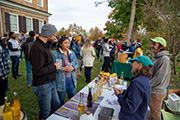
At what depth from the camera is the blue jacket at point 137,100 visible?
4.15 ft

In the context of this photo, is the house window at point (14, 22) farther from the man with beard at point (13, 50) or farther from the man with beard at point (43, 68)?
the man with beard at point (43, 68)

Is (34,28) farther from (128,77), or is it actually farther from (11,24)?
(128,77)

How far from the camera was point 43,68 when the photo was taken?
168cm

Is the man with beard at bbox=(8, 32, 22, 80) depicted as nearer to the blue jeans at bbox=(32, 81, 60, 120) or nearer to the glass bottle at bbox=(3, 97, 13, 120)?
the blue jeans at bbox=(32, 81, 60, 120)

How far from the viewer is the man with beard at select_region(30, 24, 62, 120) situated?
5.38 feet

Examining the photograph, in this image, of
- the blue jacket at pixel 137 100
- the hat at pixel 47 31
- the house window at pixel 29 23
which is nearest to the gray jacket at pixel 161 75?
the blue jacket at pixel 137 100

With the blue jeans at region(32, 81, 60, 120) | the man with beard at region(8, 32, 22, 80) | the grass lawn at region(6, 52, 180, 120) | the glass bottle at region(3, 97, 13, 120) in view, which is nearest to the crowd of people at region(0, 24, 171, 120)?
the blue jeans at region(32, 81, 60, 120)

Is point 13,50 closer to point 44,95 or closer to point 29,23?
point 44,95

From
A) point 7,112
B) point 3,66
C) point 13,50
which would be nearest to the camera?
point 7,112

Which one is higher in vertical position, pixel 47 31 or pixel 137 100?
pixel 47 31

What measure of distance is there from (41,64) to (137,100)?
133cm

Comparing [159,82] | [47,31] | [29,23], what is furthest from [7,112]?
[29,23]

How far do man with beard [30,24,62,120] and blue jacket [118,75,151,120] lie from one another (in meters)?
1.12

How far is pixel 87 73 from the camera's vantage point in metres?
4.78
